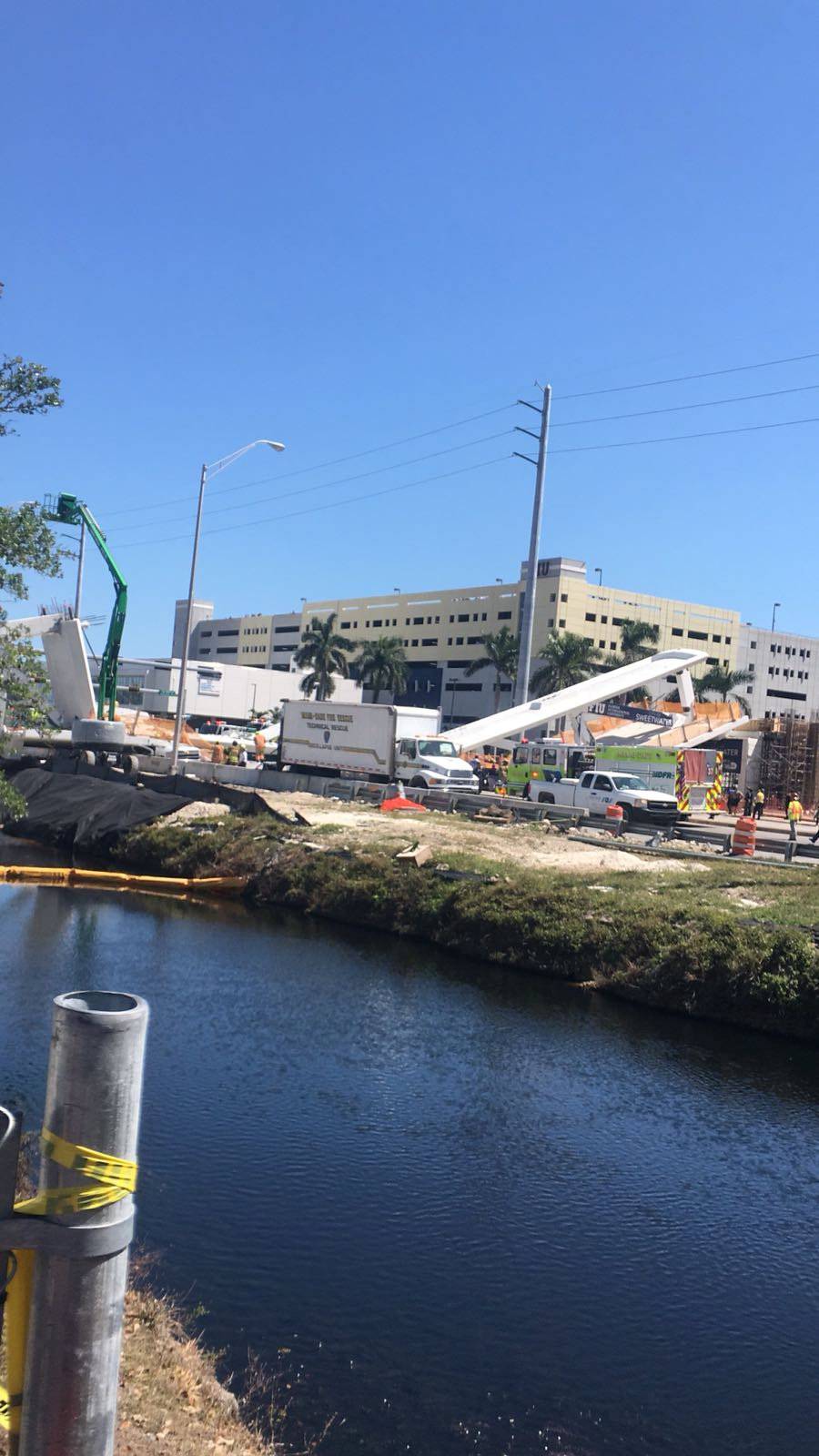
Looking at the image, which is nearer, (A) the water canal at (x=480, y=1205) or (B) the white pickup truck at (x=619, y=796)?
(A) the water canal at (x=480, y=1205)

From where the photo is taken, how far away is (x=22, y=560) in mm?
12703

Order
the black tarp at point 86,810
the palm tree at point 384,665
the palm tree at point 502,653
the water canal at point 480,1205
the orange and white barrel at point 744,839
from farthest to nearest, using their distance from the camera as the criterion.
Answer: the palm tree at point 384,665, the palm tree at point 502,653, the black tarp at point 86,810, the orange and white barrel at point 744,839, the water canal at point 480,1205

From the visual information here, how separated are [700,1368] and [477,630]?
98520 mm

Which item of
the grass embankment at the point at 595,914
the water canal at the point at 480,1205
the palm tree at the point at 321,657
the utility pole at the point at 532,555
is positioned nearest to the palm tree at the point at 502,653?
the palm tree at the point at 321,657

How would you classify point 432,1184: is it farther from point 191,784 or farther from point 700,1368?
point 191,784

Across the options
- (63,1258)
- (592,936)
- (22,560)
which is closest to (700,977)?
(592,936)

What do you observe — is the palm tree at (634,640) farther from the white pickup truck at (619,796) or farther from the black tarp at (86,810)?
the black tarp at (86,810)

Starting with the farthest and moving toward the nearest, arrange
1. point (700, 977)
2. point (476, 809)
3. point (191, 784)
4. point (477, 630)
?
point (477, 630), point (476, 809), point (191, 784), point (700, 977)

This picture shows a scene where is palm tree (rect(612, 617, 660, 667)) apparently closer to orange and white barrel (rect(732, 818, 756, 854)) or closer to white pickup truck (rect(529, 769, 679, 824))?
white pickup truck (rect(529, 769, 679, 824))

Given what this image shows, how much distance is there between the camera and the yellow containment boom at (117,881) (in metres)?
30.2

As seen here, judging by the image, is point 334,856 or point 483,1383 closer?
point 483,1383

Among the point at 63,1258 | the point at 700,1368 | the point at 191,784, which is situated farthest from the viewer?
the point at 191,784

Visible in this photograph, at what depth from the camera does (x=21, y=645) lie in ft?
45.0

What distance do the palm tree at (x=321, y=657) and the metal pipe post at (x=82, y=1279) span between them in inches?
4088
